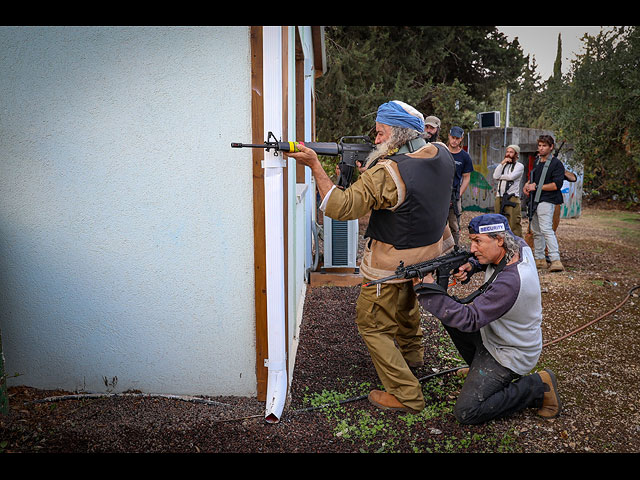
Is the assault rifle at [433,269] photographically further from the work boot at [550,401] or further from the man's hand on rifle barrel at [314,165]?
the work boot at [550,401]

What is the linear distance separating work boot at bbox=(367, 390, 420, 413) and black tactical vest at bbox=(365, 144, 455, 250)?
102cm

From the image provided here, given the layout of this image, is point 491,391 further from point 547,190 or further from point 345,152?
point 547,190

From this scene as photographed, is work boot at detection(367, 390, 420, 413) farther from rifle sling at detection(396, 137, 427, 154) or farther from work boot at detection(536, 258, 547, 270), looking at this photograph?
work boot at detection(536, 258, 547, 270)

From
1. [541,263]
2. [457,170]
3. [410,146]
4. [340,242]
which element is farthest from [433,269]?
[541,263]

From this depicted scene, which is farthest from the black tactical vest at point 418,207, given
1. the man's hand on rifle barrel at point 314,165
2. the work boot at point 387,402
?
the work boot at point 387,402

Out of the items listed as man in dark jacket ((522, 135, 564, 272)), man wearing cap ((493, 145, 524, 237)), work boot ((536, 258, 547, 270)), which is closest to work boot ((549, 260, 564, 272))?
man in dark jacket ((522, 135, 564, 272))

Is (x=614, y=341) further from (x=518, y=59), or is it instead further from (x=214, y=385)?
(x=518, y=59)

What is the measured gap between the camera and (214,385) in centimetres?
344

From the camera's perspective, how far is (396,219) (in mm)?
3262

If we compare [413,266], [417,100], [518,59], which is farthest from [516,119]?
[413,266]

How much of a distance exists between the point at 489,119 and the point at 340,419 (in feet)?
43.8

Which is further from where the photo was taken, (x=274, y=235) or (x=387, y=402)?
(x=387, y=402)

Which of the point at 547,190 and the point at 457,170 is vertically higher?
the point at 457,170

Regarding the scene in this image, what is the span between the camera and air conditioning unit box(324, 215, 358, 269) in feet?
21.7
